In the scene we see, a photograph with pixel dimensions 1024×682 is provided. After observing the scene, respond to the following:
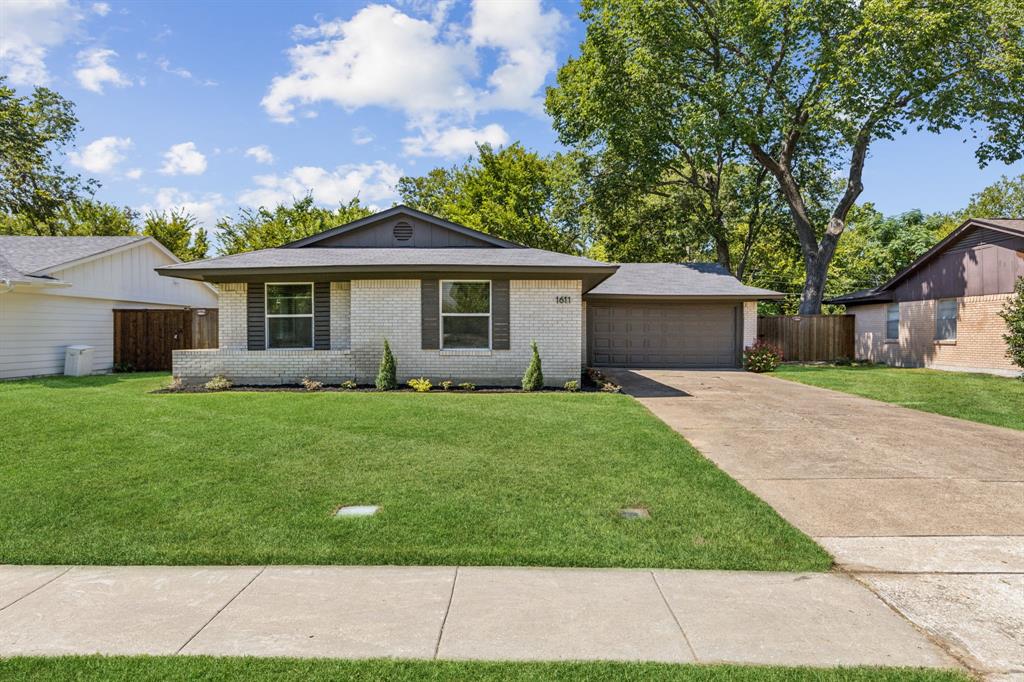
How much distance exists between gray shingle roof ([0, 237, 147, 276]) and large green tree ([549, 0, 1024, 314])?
1873 centimetres

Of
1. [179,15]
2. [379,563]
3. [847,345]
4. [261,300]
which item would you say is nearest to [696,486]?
[379,563]

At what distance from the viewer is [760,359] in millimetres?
17266

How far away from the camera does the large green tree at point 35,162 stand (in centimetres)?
2561

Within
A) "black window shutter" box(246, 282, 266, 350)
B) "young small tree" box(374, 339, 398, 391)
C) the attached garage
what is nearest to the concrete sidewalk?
"young small tree" box(374, 339, 398, 391)

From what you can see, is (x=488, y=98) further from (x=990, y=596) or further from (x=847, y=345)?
(x=990, y=596)

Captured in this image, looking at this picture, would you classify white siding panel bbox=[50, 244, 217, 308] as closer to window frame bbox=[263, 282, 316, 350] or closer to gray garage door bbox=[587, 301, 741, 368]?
window frame bbox=[263, 282, 316, 350]

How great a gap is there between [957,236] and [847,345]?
552cm

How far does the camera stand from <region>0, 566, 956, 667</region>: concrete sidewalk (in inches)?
108

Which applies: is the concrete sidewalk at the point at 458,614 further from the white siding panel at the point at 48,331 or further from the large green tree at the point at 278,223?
the large green tree at the point at 278,223

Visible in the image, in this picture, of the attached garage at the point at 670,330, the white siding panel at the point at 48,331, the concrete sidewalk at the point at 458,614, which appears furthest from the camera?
the attached garage at the point at 670,330

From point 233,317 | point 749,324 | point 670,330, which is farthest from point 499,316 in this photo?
point 749,324

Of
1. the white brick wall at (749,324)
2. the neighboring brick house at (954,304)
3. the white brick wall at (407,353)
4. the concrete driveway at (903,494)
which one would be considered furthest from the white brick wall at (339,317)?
the neighboring brick house at (954,304)

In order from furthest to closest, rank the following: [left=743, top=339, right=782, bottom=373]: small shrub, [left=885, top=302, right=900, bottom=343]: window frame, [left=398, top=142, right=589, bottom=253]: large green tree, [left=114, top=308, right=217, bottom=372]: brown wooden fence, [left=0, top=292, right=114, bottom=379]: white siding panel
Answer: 1. [left=398, top=142, right=589, bottom=253]: large green tree
2. [left=885, top=302, right=900, bottom=343]: window frame
3. [left=743, top=339, right=782, bottom=373]: small shrub
4. [left=114, top=308, right=217, bottom=372]: brown wooden fence
5. [left=0, top=292, right=114, bottom=379]: white siding panel

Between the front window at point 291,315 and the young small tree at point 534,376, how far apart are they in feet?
17.0
